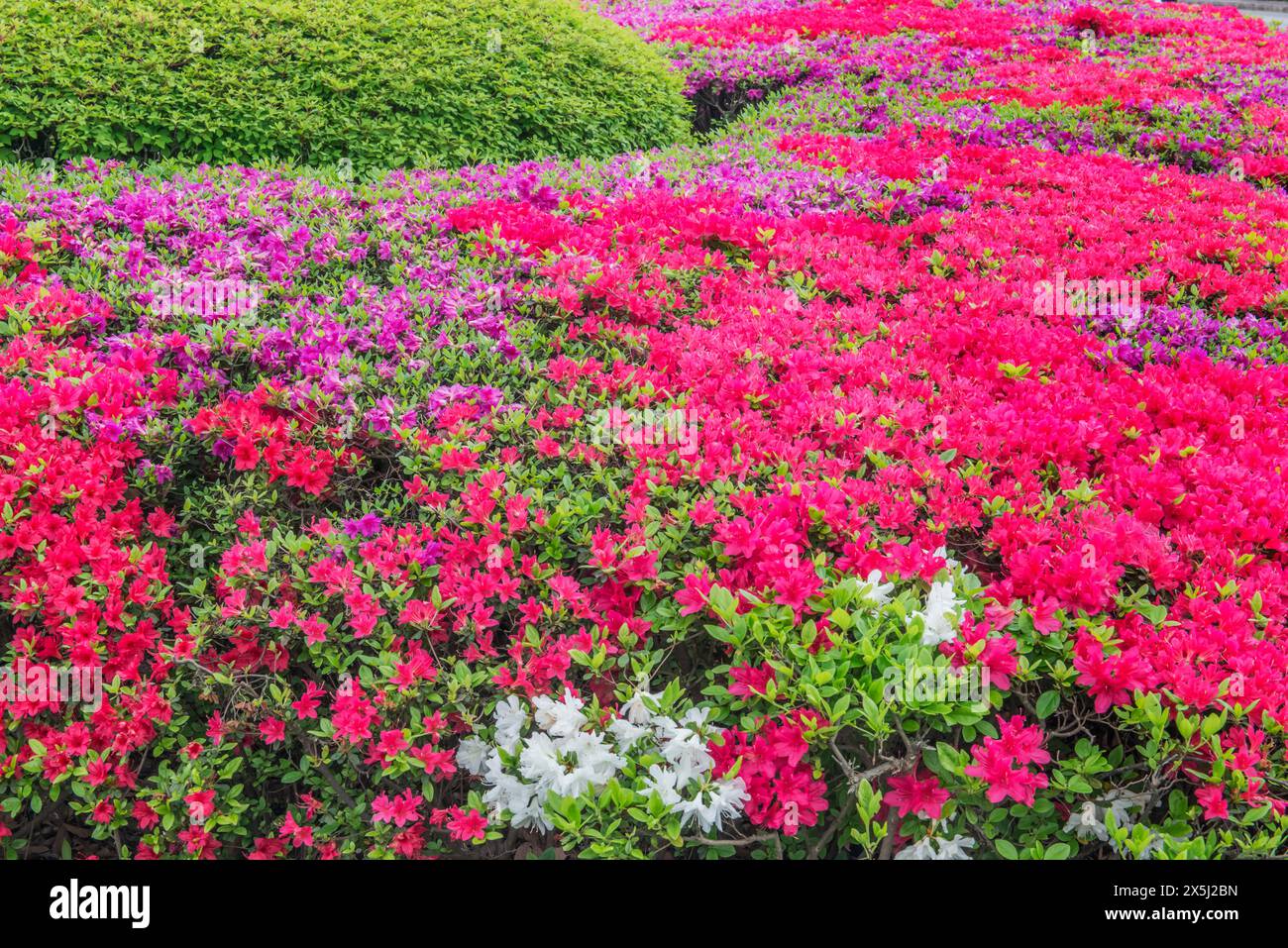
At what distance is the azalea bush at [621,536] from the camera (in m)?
2.35

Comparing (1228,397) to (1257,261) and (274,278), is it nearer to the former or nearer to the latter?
(1257,261)

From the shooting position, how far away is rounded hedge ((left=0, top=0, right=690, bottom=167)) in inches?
238

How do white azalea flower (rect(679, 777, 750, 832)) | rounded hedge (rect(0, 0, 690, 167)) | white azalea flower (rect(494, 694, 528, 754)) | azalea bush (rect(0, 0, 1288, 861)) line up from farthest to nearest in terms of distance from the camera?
rounded hedge (rect(0, 0, 690, 167)), white azalea flower (rect(494, 694, 528, 754)), azalea bush (rect(0, 0, 1288, 861)), white azalea flower (rect(679, 777, 750, 832))

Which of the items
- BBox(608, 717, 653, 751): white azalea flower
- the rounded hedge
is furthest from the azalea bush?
the rounded hedge

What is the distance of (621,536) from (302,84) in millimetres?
5505

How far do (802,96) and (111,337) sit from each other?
8.12m

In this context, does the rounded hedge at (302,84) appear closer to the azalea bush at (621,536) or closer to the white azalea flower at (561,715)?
the azalea bush at (621,536)

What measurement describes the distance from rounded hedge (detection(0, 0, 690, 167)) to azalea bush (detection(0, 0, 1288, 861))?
1223mm

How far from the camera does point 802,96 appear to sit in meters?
9.75

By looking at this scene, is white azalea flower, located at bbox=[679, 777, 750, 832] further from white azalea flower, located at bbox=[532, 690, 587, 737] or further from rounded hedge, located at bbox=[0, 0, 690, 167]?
rounded hedge, located at bbox=[0, 0, 690, 167]

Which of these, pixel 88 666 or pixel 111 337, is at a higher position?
pixel 111 337

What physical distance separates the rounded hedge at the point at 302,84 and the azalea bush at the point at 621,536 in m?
1.22

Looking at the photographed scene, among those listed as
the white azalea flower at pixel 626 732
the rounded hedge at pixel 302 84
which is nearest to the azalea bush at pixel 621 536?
the white azalea flower at pixel 626 732
